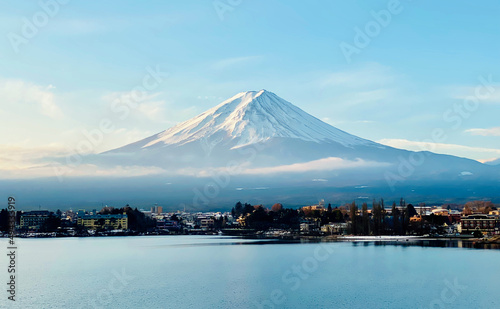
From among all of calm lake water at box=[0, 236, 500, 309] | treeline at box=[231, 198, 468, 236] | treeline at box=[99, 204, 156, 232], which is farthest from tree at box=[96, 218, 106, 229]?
calm lake water at box=[0, 236, 500, 309]

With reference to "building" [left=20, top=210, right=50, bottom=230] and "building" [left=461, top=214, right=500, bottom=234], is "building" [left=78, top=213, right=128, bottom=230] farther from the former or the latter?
"building" [left=461, top=214, right=500, bottom=234]

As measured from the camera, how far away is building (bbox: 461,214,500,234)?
8544 cm

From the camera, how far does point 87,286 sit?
3127 cm

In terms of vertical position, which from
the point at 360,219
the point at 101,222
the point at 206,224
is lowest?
the point at 206,224

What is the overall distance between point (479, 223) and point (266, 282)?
61933 millimetres

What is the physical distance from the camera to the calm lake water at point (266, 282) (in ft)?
85.1

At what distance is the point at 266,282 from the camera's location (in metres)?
32.0

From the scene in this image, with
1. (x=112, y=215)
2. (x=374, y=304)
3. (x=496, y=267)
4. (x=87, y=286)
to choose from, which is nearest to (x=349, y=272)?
(x=496, y=267)

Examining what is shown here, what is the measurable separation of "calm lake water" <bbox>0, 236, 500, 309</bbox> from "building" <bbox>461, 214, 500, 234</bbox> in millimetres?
40803

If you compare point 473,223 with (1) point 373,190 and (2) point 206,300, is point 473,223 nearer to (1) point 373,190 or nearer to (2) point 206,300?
(2) point 206,300

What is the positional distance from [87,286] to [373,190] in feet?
508

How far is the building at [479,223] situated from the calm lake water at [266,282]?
4080 cm

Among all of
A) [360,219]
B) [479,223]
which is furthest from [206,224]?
[479,223]

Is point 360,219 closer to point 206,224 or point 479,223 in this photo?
point 479,223
